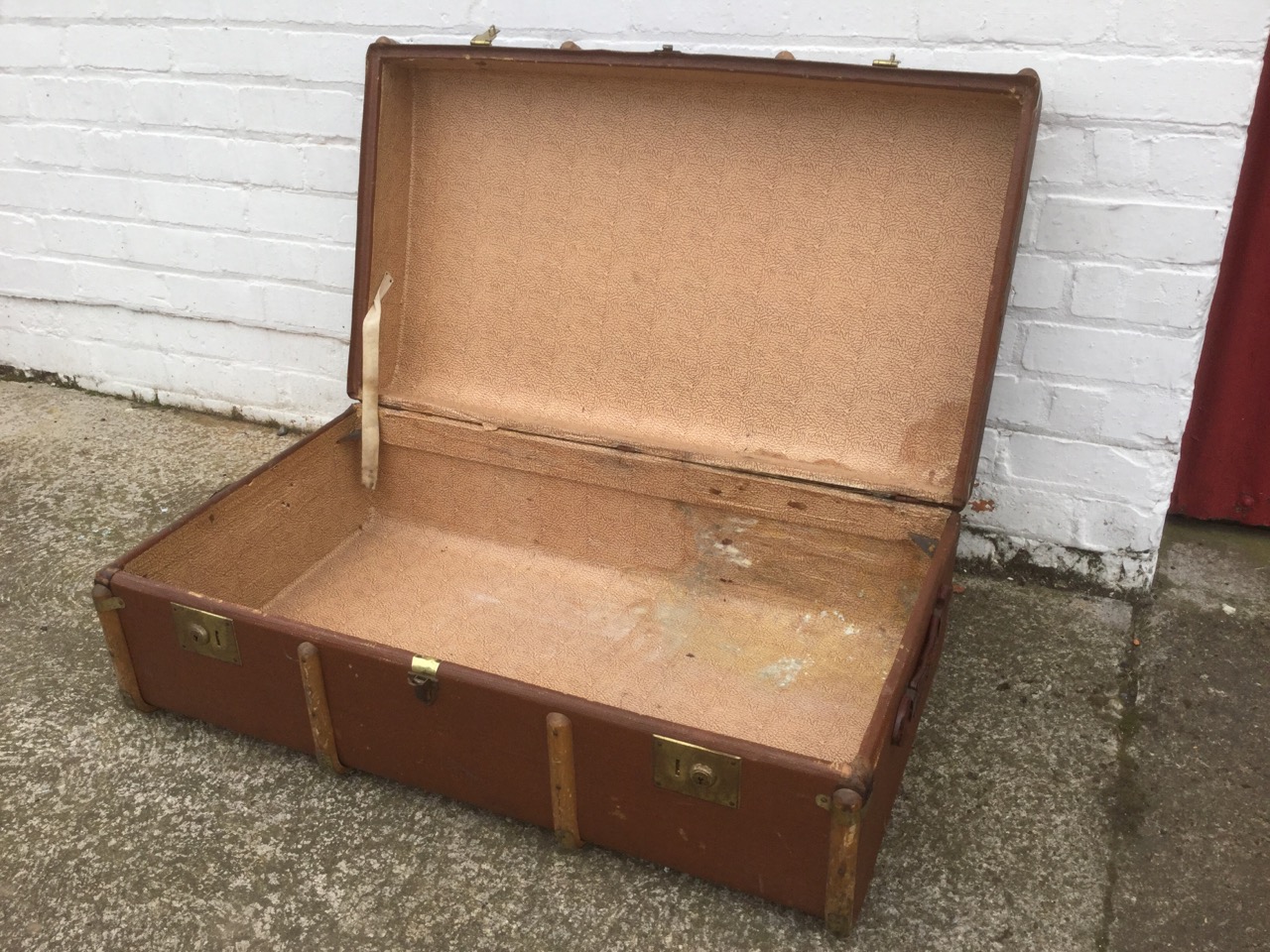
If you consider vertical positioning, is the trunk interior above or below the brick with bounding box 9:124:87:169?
below

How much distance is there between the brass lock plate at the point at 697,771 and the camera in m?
1.37

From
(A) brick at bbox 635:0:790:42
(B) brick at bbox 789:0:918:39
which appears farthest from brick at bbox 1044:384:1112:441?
(A) brick at bbox 635:0:790:42

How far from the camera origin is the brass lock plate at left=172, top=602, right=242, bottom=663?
164cm

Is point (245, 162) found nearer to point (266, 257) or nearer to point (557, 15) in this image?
point (266, 257)

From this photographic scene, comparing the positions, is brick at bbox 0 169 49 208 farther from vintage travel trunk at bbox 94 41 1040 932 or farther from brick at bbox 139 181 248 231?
vintage travel trunk at bbox 94 41 1040 932

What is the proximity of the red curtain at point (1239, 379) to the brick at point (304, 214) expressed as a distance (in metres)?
1.97

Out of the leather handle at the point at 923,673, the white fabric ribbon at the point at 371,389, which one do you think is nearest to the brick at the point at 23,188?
the white fabric ribbon at the point at 371,389

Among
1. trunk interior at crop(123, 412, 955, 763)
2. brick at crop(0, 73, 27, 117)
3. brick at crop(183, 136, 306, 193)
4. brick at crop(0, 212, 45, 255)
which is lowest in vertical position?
trunk interior at crop(123, 412, 955, 763)

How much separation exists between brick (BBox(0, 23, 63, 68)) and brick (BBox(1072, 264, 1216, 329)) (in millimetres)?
2533

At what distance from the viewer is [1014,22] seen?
6.28 feet

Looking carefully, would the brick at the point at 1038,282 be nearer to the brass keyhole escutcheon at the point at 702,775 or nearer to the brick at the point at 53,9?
the brass keyhole escutcheon at the point at 702,775

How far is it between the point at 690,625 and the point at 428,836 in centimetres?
67

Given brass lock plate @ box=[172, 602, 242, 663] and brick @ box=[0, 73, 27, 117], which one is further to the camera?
brick @ box=[0, 73, 27, 117]

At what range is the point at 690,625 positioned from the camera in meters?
2.08
